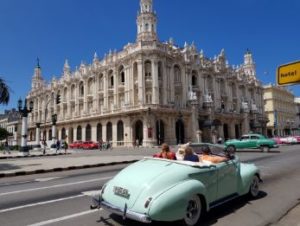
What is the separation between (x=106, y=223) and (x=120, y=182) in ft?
2.59

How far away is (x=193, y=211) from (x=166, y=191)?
2.47 feet

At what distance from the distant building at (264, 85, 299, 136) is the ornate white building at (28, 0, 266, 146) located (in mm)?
17881

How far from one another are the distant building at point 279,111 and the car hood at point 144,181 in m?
85.1

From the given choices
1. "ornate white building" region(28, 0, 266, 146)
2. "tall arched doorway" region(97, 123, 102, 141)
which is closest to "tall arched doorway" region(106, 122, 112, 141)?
"ornate white building" region(28, 0, 266, 146)

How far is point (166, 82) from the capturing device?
1998 inches

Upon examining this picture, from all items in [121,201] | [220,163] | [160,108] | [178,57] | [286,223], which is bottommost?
[286,223]

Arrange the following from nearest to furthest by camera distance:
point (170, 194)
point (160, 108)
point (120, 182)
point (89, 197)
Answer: point (170, 194), point (120, 182), point (89, 197), point (160, 108)

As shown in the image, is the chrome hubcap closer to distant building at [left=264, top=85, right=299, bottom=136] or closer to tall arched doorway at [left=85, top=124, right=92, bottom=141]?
tall arched doorway at [left=85, top=124, right=92, bottom=141]

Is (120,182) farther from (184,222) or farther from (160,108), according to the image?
(160,108)

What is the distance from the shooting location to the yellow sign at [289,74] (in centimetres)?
577

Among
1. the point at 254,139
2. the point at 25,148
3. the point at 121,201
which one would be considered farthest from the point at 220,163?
the point at 25,148

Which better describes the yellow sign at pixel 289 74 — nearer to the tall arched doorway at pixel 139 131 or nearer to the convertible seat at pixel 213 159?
the convertible seat at pixel 213 159

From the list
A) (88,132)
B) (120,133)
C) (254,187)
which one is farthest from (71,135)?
(254,187)

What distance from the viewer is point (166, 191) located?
4.99 metres
